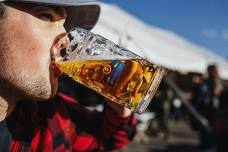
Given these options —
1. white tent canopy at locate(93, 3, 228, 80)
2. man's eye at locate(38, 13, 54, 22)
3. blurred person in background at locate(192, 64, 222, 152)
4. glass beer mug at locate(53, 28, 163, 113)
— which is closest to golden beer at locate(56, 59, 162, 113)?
glass beer mug at locate(53, 28, 163, 113)

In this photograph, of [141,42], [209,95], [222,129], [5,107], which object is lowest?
[209,95]

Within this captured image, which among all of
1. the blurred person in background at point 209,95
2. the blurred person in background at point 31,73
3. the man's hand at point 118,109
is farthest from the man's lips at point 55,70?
the blurred person in background at point 209,95

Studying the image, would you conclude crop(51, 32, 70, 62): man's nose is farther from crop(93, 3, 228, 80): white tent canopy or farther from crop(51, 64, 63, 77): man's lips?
crop(93, 3, 228, 80): white tent canopy

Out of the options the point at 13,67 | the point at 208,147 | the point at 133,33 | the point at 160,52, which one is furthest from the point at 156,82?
the point at 208,147

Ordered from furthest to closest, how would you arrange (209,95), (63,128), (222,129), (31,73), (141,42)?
(209,95)
(141,42)
(222,129)
(63,128)
(31,73)

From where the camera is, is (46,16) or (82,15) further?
(82,15)

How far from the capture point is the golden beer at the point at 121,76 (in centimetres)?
120

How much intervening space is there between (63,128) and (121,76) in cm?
40

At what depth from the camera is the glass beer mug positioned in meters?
1.20

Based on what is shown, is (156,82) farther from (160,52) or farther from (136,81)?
(160,52)

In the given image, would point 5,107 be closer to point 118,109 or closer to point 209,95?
point 118,109

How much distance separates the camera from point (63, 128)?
1448 mm

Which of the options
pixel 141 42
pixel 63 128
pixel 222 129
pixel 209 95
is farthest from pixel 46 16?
pixel 209 95

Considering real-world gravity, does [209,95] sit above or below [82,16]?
below
